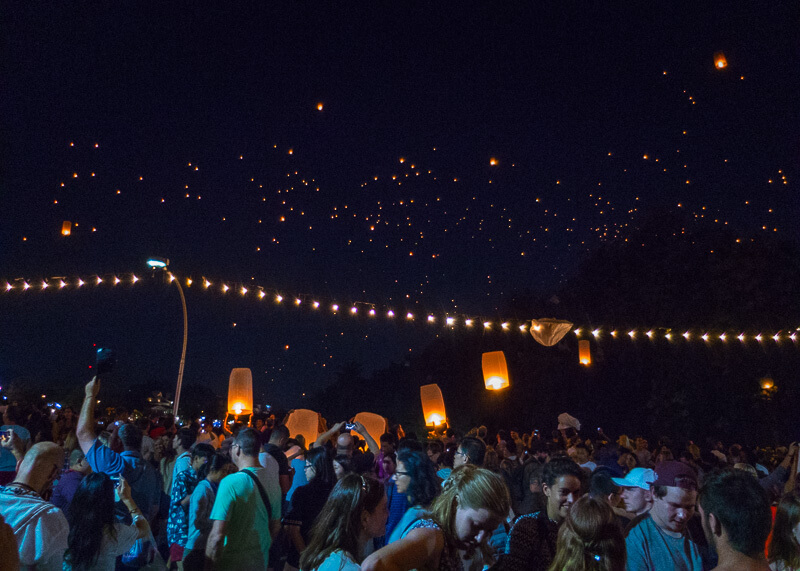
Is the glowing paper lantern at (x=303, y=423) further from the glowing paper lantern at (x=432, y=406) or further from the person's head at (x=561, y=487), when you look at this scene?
the person's head at (x=561, y=487)

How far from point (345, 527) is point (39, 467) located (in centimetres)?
175

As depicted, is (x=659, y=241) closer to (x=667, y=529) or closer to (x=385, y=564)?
(x=667, y=529)

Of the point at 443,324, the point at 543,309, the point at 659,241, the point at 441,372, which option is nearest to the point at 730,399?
the point at 659,241

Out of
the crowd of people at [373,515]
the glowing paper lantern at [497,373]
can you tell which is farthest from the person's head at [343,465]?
the glowing paper lantern at [497,373]

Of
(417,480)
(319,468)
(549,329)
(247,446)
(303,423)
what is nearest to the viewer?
(417,480)

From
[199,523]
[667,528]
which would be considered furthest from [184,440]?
[667,528]

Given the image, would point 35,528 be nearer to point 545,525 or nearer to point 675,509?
point 545,525

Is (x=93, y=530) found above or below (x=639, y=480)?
above

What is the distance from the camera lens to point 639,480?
12.5ft

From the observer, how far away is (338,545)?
238cm

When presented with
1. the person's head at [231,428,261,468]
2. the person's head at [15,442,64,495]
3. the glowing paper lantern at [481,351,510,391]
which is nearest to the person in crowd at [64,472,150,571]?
the person's head at [15,442,64,495]

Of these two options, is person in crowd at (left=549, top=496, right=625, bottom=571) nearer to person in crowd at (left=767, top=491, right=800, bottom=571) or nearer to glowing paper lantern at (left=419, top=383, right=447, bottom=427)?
person in crowd at (left=767, top=491, right=800, bottom=571)

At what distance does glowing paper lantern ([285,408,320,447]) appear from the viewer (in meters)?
10.3

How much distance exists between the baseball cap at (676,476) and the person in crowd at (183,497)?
329 centimetres
